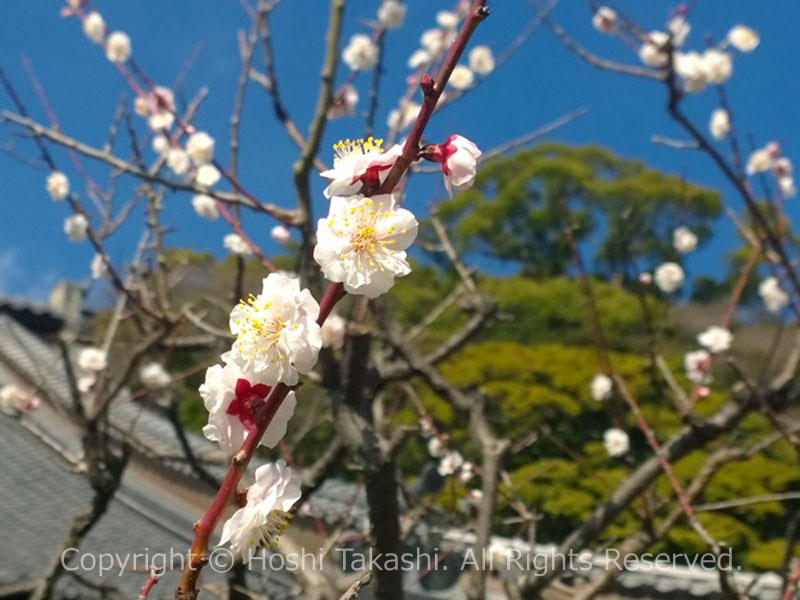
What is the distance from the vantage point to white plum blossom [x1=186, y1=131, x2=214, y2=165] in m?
2.99

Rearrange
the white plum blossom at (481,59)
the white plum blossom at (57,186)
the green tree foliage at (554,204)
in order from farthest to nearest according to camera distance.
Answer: the green tree foliage at (554,204) → the white plum blossom at (481,59) → the white plum blossom at (57,186)

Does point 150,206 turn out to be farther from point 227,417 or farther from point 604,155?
point 604,155

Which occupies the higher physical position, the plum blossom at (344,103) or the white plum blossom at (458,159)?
the plum blossom at (344,103)

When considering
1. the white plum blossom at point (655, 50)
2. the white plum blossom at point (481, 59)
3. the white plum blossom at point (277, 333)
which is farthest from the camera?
the white plum blossom at point (481, 59)

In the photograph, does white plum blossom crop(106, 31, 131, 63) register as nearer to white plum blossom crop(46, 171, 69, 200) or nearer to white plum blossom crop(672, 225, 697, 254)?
white plum blossom crop(46, 171, 69, 200)

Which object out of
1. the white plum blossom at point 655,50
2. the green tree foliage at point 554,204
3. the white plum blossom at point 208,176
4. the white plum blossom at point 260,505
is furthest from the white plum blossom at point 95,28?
the green tree foliage at point 554,204

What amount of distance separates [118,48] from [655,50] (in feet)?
6.92

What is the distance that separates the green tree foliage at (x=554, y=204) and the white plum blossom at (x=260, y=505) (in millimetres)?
21370

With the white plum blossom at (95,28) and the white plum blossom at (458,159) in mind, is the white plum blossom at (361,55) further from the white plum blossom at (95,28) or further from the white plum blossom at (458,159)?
the white plum blossom at (458,159)

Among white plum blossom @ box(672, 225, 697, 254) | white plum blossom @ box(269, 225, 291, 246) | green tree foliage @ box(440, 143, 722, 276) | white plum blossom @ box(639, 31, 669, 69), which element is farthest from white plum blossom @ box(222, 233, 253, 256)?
green tree foliage @ box(440, 143, 722, 276)

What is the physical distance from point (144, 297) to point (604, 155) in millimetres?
23919

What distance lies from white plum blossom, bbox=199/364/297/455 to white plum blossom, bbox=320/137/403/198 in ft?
0.65

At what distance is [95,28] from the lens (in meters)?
3.64

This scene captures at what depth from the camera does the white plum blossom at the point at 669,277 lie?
4516 millimetres
